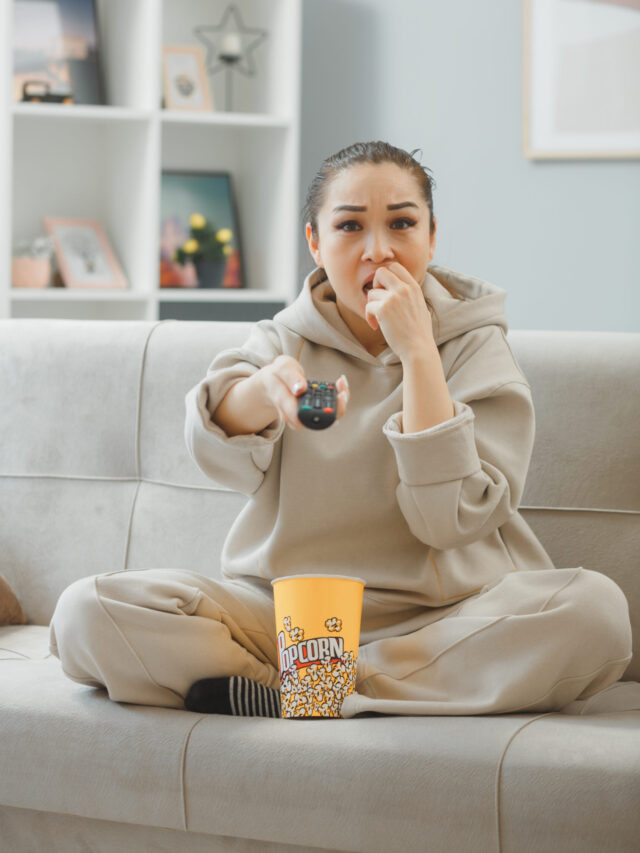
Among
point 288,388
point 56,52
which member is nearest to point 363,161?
point 288,388

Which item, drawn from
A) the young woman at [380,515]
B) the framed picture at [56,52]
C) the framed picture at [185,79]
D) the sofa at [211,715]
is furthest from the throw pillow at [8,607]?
the framed picture at [185,79]

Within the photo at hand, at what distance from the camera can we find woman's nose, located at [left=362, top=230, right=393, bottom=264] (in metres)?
1.53

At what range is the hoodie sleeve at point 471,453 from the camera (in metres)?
1.40

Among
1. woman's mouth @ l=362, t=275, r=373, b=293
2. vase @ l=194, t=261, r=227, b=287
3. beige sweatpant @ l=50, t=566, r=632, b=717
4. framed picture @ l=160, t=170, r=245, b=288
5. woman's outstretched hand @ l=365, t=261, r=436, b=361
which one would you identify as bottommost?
beige sweatpant @ l=50, t=566, r=632, b=717

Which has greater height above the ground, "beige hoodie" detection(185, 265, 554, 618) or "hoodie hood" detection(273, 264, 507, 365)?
"hoodie hood" detection(273, 264, 507, 365)

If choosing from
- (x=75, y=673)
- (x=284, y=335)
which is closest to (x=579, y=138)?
(x=284, y=335)

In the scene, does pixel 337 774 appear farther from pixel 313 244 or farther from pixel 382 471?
pixel 313 244

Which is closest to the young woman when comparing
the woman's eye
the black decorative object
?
the woman's eye

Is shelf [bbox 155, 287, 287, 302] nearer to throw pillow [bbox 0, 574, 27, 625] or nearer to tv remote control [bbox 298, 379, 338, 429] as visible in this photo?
throw pillow [bbox 0, 574, 27, 625]

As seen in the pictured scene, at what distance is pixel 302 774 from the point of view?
1252 mm

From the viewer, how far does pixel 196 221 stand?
335cm

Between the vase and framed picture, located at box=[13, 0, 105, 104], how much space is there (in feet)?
1.75

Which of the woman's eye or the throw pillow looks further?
the throw pillow

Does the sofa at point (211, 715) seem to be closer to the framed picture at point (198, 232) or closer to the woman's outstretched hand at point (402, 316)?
the woman's outstretched hand at point (402, 316)
